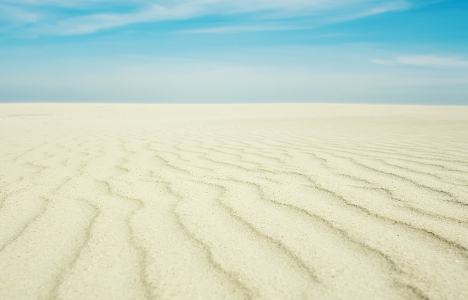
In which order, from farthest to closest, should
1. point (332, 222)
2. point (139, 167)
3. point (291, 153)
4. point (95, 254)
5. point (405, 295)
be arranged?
point (291, 153) < point (139, 167) < point (332, 222) < point (95, 254) < point (405, 295)

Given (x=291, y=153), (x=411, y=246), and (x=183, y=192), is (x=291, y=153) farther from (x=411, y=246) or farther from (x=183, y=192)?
(x=411, y=246)

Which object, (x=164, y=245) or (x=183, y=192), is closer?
(x=164, y=245)

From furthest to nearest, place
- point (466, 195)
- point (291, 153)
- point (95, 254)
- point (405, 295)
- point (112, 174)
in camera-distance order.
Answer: point (291, 153) < point (112, 174) < point (466, 195) < point (95, 254) < point (405, 295)

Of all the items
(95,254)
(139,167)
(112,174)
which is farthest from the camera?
(139,167)

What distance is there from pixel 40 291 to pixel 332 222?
1.04m

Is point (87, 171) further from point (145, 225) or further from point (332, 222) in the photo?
point (332, 222)

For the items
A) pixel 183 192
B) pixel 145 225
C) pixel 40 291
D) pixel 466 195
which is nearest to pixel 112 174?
pixel 183 192

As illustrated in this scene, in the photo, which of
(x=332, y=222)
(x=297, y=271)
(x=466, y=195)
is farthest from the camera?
(x=466, y=195)

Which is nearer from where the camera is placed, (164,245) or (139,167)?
(164,245)

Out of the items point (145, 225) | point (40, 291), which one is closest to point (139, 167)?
point (145, 225)

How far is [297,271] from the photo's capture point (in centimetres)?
103

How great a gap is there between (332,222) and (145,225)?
0.76 meters

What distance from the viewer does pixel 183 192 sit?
1832 millimetres

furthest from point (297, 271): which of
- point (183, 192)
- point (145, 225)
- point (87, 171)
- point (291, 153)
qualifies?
point (291, 153)
